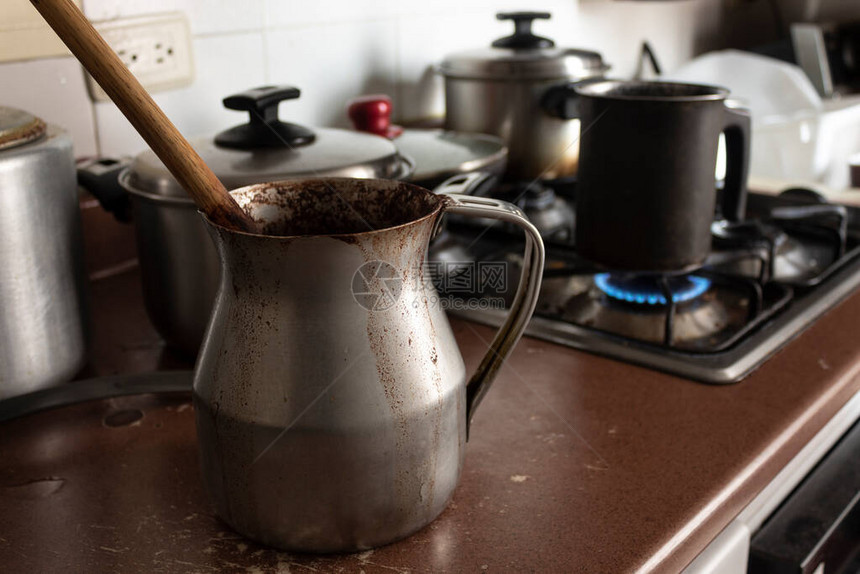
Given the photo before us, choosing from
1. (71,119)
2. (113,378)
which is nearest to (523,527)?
(113,378)

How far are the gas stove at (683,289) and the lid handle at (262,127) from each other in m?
0.23

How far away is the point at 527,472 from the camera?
22.0 inches

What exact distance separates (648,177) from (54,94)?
23.6 inches

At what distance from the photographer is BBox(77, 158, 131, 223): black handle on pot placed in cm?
73

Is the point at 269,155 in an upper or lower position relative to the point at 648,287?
upper

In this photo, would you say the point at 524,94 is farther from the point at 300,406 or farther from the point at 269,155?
the point at 300,406

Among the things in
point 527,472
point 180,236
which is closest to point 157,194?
point 180,236

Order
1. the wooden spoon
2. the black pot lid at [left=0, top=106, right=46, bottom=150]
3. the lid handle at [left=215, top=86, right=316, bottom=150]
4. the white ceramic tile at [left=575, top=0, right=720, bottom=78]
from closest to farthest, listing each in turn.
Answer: the wooden spoon < the black pot lid at [left=0, top=106, right=46, bottom=150] < the lid handle at [left=215, top=86, right=316, bottom=150] < the white ceramic tile at [left=575, top=0, right=720, bottom=78]

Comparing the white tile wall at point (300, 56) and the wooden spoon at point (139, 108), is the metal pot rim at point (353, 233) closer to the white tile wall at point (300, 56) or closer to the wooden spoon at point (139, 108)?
the wooden spoon at point (139, 108)

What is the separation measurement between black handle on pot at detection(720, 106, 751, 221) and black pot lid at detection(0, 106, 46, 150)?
601mm

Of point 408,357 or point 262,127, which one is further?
point 262,127

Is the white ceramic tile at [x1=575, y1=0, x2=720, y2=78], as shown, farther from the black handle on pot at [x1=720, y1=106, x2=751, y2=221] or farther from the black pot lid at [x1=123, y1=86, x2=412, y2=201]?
the black pot lid at [x1=123, y1=86, x2=412, y2=201]

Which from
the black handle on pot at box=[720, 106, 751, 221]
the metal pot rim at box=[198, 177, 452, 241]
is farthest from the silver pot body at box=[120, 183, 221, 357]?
the black handle on pot at box=[720, 106, 751, 221]

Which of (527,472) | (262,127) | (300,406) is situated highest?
(262,127)
